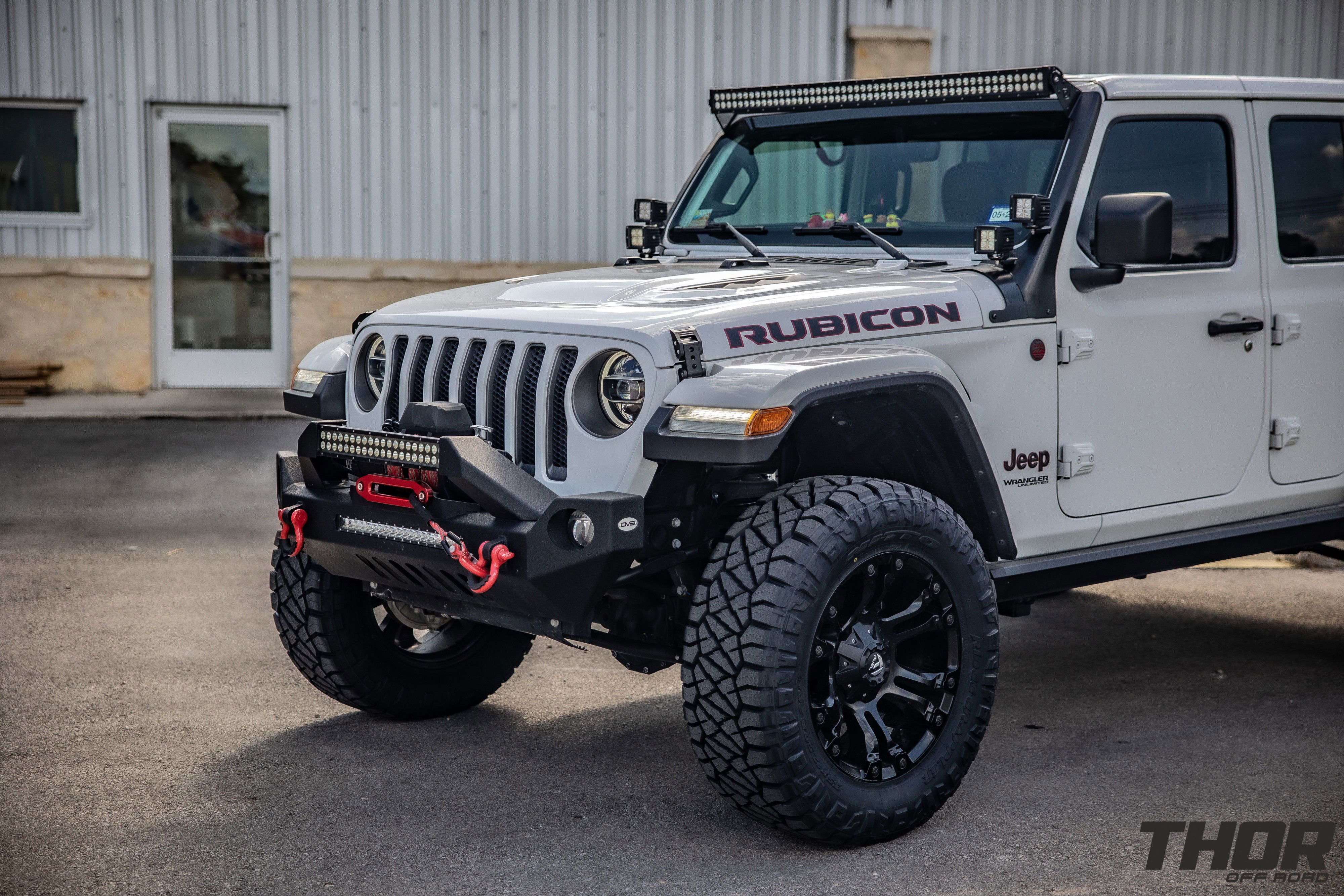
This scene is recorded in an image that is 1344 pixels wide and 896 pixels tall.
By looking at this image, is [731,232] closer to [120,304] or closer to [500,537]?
[500,537]

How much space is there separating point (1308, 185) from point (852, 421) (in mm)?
2134

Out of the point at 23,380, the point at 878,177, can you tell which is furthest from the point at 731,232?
the point at 23,380

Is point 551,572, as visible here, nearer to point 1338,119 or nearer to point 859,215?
point 859,215

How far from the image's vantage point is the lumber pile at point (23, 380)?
12414mm

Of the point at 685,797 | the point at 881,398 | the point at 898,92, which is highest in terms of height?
the point at 898,92

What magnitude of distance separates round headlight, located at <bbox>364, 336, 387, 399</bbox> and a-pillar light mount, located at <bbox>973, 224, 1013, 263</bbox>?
71.0 inches

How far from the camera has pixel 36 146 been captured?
12.8m

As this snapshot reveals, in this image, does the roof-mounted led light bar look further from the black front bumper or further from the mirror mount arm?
the black front bumper

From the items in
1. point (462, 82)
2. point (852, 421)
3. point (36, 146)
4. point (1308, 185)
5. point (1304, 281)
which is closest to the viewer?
point (852, 421)

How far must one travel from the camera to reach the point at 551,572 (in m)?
3.34

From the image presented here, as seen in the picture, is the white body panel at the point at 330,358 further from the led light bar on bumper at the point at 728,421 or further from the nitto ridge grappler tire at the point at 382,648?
the led light bar on bumper at the point at 728,421

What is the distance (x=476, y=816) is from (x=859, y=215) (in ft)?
7.50

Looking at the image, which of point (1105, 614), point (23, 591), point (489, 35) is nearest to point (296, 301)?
point (489, 35)

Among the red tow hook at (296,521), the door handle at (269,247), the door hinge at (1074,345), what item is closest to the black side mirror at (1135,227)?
the door hinge at (1074,345)
